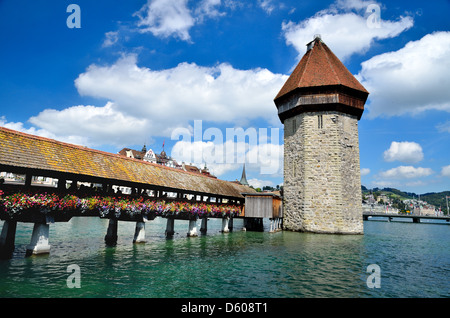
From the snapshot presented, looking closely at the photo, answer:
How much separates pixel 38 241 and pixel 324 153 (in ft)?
71.5

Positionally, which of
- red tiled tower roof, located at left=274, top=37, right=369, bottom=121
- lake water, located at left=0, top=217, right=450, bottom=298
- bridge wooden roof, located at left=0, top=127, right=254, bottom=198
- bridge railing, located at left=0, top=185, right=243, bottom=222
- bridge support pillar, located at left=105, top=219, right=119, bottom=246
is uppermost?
red tiled tower roof, located at left=274, top=37, right=369, bottom=121

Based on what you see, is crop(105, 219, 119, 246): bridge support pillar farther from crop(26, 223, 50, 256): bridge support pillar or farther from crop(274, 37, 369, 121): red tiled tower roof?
crop(274, 37, 369, 121): red tiled tower roof

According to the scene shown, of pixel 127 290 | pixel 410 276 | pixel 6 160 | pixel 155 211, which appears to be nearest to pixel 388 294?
pixel 410 276

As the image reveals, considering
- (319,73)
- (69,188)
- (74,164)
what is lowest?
(69,188)

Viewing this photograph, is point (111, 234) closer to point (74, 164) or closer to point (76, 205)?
point (76, 205)

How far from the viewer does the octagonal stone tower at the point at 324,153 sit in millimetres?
23984

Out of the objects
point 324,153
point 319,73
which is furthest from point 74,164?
point 319,73

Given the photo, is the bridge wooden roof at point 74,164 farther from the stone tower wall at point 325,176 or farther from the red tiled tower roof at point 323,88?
the red tiled tower roof at point 323,88

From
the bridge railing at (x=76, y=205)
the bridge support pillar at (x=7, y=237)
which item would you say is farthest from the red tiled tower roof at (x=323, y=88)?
the bridge support pillar at (x=7, y=237)

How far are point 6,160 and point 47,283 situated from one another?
4856mm

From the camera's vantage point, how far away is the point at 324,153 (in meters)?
24.7

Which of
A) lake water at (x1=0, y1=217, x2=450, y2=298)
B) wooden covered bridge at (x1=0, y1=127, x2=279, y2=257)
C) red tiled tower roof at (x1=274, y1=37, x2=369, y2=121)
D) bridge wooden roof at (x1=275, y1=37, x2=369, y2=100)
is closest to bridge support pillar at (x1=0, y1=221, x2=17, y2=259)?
wooden covered bridge at (x1=0, y1=127, x2=279, y2=257)

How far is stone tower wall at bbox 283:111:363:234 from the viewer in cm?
2384

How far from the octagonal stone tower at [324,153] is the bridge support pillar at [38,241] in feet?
65.3
